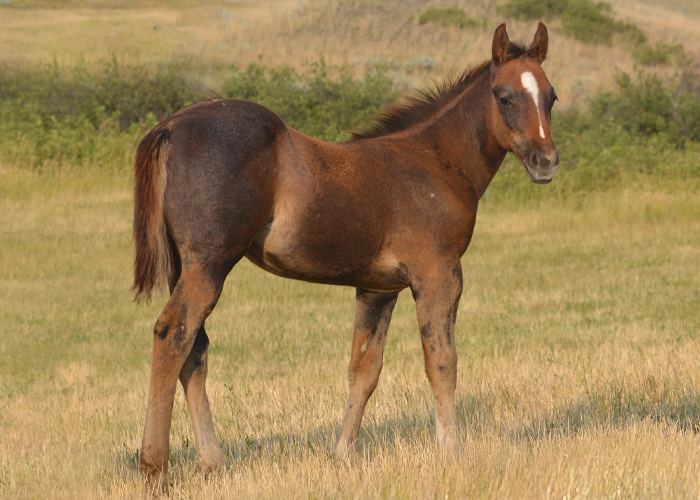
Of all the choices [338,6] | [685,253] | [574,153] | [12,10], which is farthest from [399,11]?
[685,253]

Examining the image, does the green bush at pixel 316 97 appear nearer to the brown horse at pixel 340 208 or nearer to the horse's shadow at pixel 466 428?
the horse's shadow at pixel 466 428

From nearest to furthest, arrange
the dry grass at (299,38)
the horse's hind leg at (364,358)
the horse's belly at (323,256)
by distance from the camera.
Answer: the horse's belly at (323,256) < the horse's hind leg at (364,358) < the dry grass at (299,38)

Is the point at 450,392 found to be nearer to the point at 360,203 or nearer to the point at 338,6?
the point at 360,203

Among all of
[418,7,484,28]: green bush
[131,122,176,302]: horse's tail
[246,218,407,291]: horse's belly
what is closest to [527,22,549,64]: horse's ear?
[246,218,407,291]: horse's belly

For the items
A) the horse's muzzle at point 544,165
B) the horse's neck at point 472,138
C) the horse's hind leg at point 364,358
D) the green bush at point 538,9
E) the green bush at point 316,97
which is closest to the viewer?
the horse's muzzle at point 544,165

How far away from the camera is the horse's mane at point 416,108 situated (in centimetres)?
536

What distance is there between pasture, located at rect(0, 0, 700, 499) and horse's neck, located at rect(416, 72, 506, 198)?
65.6 inches

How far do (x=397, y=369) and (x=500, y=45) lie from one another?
4435 millimetres

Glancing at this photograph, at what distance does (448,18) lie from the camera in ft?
141

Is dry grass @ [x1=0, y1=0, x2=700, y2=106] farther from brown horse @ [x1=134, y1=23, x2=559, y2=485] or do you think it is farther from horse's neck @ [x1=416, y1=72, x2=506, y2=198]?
brown horse @ [x1=134, y1=23, x2=559, y2=485]

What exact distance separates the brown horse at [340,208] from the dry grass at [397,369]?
1.89 ft

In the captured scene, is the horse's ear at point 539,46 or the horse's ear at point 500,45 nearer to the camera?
the horse's ear at point 500,45

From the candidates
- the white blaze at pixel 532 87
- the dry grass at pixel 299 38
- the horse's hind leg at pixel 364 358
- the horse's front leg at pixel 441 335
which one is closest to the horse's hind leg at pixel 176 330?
the horse's front leg at pixel 441 335

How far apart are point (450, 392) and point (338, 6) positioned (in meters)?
42.3
